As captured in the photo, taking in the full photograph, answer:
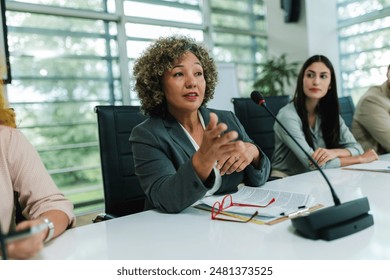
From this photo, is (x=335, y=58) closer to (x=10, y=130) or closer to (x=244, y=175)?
(x=244, y=175)

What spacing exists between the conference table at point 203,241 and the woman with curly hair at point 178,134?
0.09 metres

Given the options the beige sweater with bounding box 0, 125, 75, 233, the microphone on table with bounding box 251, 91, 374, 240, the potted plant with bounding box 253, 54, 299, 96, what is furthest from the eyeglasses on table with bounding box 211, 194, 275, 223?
the potted plant with bounding box 253, 54, 299, 96

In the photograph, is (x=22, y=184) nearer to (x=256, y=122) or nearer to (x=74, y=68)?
(x=256, y=122)

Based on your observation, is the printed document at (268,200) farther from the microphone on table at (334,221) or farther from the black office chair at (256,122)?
the black office chair at (256,122)

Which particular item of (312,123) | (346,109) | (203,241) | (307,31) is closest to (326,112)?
(312,123)

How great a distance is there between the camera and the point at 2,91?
1.07 metres

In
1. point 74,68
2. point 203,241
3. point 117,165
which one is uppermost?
point 74,68

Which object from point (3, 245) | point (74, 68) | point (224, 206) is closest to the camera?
point (3, 245)

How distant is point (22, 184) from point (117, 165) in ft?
1.63

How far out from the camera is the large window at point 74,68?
3283 millimetres

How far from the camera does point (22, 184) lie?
37.9 inches

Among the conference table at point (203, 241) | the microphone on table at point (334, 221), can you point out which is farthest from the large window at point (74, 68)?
the microphone on table at point (334, 221)
